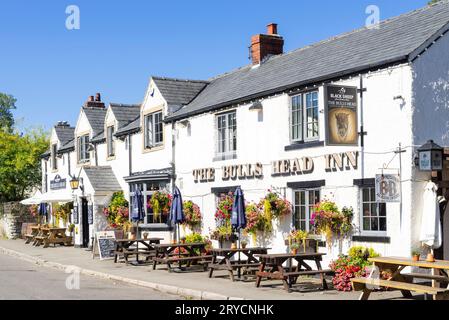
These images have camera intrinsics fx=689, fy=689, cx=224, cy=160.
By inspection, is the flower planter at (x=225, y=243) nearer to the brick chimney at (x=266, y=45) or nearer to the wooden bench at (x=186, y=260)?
the wooden bench at (x=186, y=260)

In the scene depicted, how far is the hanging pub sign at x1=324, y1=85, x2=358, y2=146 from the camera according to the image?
51.8ft

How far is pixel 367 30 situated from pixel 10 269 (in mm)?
13170

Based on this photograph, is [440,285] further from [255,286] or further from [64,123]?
[64,123]

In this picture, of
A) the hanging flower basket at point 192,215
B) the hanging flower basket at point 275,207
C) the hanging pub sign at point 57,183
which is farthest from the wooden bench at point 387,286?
the hanging pub sign at point 57,183

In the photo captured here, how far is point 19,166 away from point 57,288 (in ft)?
92.6

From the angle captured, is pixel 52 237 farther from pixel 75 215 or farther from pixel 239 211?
pixel 239 211

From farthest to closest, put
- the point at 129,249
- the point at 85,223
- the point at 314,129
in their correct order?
the point at 85,223, the point at 129,249, the point at 314,129

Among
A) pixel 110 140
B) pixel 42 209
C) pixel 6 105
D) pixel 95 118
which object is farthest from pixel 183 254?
pixel 6 105

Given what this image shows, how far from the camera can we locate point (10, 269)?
21719 mm

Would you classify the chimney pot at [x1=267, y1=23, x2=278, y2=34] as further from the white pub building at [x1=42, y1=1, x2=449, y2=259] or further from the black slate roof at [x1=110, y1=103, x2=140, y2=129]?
the black slate roof at [x1=110, y1=103, x2=140, y2=129]

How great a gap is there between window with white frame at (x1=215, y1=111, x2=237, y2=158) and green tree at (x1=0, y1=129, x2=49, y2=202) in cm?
2421

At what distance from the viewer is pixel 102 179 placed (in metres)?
29.8

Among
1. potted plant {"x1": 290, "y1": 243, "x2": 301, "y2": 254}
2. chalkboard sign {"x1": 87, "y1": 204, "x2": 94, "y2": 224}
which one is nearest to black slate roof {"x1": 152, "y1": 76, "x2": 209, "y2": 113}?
chalkboard sign {"x1": 87, "y1": 204, "x2": 94, "y2": 224}
